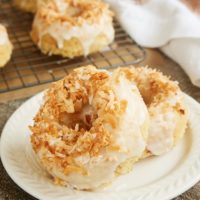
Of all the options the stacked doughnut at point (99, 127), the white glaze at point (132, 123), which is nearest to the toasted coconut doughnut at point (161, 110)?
the stacked doughnut at point (99, 127)

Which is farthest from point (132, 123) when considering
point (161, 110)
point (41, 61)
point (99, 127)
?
point (41, 61)

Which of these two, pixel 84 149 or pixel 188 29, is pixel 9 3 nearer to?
pixel 188 29

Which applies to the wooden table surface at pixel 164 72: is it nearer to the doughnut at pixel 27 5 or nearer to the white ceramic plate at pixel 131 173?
the white ceramic plate at pixel 131 173

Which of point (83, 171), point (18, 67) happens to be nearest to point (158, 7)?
point (18, 67)

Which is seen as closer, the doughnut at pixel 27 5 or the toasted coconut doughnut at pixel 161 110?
the toasted coconut doughnut at pixel 161 110

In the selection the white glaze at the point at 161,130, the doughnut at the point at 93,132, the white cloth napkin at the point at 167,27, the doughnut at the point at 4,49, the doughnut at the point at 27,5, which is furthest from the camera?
the doughnut at the point at 27,5

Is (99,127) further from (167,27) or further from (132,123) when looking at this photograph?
(167,27)

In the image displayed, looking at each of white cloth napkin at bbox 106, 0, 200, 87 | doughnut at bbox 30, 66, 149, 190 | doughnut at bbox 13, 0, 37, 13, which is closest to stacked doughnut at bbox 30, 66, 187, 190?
doughnut at bbox 30, 66, 149, 190
